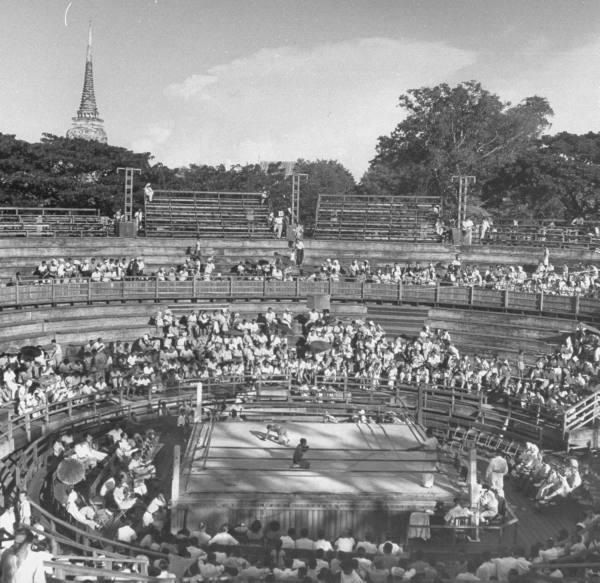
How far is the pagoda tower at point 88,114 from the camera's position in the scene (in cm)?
12500

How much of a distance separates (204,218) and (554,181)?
31206mm

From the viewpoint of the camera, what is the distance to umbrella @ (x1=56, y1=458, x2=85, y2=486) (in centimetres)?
1831

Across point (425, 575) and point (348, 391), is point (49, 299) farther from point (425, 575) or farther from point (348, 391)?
point (425, 575)

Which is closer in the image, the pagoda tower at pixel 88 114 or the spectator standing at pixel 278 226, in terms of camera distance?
the spectator standing at pixel 278 226

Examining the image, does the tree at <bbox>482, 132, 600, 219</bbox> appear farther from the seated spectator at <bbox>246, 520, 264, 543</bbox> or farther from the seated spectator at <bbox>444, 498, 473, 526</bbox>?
the seated spectator at <bbox>246, 520, 264, 543</bbox>

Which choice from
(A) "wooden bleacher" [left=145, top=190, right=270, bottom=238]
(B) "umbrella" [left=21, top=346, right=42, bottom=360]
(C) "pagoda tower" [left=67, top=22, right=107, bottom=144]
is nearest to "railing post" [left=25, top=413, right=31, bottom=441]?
(B) "umbrella" [left=21, top=346, right=42, bottom=360]

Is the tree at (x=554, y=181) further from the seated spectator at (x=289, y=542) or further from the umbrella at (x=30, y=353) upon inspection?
the seated spectator at (x=289, y=542)

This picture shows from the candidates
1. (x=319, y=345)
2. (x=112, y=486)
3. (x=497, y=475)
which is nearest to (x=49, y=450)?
(x=112, y=486)

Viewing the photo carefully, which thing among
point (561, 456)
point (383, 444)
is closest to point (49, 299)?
point (383, 444)


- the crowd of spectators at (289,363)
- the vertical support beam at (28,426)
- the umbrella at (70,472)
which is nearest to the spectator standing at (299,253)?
the crowd of spectators at (289,363)

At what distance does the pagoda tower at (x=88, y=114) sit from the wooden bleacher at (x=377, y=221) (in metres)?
84.9

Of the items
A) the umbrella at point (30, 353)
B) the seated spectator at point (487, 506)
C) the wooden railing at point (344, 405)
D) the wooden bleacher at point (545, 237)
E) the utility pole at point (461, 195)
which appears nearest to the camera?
the seated spectator at point (487, 506)

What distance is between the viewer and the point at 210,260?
41.1 m

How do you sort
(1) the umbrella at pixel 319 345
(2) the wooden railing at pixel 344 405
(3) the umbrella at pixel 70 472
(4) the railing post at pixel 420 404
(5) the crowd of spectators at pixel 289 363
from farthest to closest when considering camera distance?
(1) the umbrella at pixel 319 345 < (5) the crowd of spectators at pixel 289 363 < (4) the railing post at pixel 420 404 < (2) the wooden railing at pixel 344 405 < (3) the umbrella at pixel 70 472
